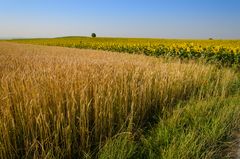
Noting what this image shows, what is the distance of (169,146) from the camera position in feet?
11.6

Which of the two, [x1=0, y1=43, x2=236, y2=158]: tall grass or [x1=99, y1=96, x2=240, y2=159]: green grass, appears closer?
[x1=0, y1=43, x2=236, y2=158]: tall grass

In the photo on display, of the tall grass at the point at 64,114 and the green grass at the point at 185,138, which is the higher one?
the tall grass at the point at 64,114

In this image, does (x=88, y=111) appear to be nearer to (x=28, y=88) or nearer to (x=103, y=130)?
(x=103, y=130)

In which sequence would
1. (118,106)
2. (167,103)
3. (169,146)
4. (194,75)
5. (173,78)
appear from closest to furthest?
1. (169,146)
2. (118,106)
3. (167,103)
4. (173,78)
5. (194,75)

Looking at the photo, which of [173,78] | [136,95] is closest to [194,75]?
[173,78]

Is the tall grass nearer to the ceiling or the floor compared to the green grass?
nearer to the ceiling

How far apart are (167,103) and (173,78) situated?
67cm

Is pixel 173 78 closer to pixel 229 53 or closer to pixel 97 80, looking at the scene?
pixel 97 80

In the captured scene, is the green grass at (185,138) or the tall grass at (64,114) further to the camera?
the green grass at (185,138)

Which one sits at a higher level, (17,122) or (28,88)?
(28,88)

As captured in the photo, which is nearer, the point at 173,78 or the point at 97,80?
the point at 97,80

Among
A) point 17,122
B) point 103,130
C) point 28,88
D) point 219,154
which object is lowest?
point 219,154

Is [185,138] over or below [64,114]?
below

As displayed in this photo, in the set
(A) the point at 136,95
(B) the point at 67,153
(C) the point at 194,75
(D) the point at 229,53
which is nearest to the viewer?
(B) the point at 67,153
